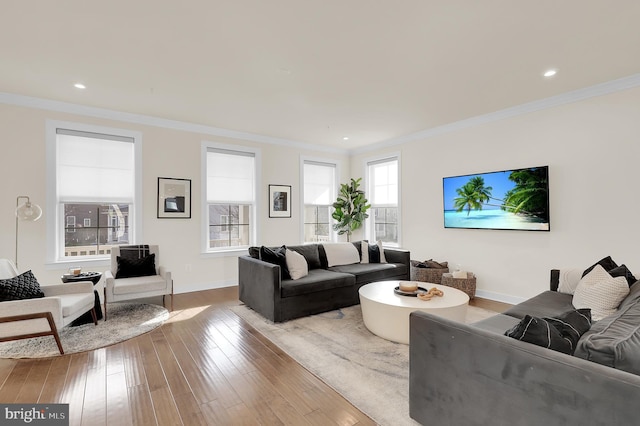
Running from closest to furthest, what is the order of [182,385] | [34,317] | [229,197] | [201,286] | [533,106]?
[182,385] → [34,317] → [533,106] → [201,286] → [229,197]

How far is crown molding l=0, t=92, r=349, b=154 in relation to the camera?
3822 millimetres

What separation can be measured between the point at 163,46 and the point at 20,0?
0.91 meters

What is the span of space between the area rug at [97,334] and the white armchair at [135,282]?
204 mm

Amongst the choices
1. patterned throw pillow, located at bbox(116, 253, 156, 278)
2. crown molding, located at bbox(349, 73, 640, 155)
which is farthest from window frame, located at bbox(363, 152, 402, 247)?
patterned throw pillow, located at bbox(116, 253, 156, 278)

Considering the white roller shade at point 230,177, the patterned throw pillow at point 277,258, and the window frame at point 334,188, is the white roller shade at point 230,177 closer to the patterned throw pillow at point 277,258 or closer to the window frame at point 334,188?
the window frame at point 334,188

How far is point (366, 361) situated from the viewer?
8.45 ft

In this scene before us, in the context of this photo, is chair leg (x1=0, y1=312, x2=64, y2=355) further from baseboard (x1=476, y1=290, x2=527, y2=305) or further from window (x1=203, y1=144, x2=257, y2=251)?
baseboard (x1=476, y1=290, x2=527, y2=305)

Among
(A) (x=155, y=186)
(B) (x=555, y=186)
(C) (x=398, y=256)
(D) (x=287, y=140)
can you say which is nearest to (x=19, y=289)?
(A) (x=155, y=186)

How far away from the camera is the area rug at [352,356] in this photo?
6.68ft

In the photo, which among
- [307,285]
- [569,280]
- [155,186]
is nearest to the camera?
[569,280]

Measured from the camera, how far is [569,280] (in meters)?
3.09

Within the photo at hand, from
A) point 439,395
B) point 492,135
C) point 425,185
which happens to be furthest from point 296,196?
point 439,395

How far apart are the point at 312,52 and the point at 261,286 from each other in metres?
Answer: 2.60

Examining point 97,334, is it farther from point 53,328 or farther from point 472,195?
point 472,195
